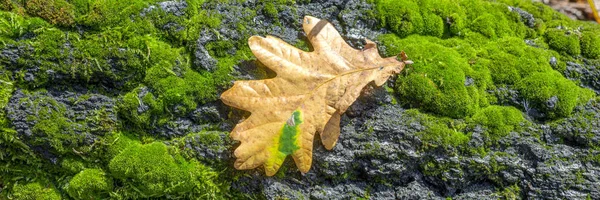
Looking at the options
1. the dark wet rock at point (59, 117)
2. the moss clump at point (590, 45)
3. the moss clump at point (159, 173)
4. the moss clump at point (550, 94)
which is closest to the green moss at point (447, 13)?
the moss clump at point (550, 94)

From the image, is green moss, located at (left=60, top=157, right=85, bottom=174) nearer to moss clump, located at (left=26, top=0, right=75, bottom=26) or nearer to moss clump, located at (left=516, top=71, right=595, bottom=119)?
moss clump, located at (left=26, top=0, right=75, bottom=26)

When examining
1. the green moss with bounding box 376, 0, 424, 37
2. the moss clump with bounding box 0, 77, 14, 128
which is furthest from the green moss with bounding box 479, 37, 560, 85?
the moss clump with bounding box 0, 77, 14, 128

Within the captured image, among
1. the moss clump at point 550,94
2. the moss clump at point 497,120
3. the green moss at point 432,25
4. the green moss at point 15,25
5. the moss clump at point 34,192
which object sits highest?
the green moss at point 15,25

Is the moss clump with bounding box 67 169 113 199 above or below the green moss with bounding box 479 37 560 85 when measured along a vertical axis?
below

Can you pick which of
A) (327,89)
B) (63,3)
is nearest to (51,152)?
(63,3)

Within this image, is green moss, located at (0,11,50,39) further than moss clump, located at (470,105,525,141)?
No

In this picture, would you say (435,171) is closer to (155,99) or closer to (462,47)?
(462,47)

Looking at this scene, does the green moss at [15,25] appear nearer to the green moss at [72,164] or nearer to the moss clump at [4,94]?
the moss clump at [4,94]
